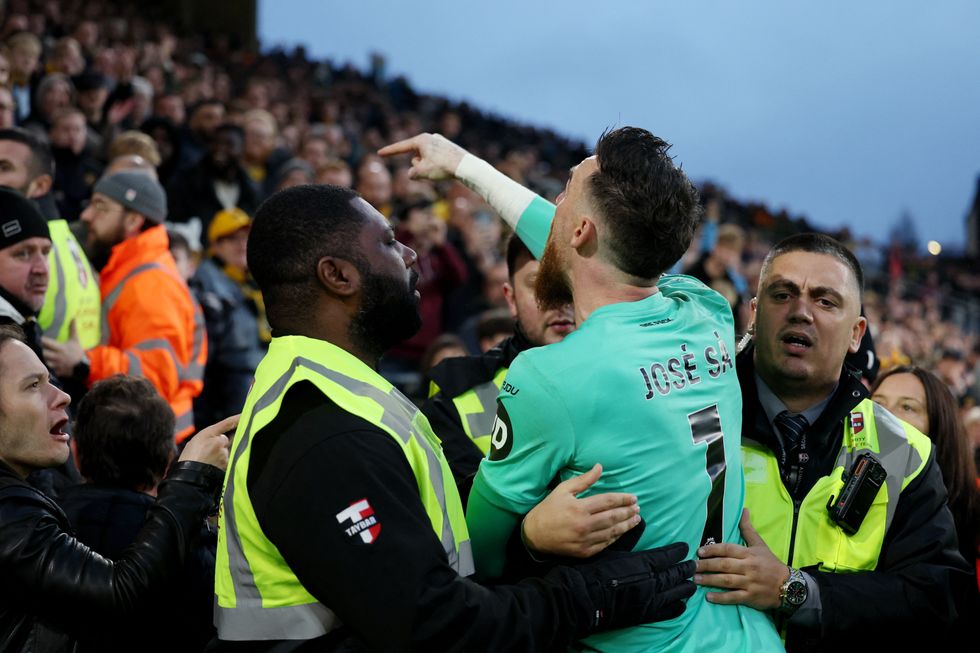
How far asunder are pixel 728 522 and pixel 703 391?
37cm

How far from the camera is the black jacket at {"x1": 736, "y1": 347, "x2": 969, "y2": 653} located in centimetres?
264

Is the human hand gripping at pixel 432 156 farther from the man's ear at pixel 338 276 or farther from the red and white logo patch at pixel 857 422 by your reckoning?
the red and white logo patch at pixel 857 422

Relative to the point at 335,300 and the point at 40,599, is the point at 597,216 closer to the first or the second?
the point at 335,300

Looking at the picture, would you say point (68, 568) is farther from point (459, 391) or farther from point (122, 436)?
point (459, 391)

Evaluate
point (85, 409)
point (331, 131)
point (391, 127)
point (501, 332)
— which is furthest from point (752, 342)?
point (391, 127)

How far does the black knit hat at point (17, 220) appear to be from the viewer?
156 inches

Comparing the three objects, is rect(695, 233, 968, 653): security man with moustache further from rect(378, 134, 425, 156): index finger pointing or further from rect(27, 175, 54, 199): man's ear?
rect(27, 175, 54, 199): man's ear

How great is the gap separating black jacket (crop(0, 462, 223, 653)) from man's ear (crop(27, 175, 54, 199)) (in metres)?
2.56

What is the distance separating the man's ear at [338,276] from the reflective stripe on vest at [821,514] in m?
1.29

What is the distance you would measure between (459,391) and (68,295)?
85.3 inches

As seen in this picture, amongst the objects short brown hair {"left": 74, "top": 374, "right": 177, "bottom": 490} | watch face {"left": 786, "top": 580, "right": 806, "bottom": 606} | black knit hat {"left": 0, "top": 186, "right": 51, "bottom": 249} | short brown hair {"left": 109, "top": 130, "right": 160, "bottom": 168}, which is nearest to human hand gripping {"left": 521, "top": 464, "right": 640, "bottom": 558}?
watch face {"left": 786, "top": 580, "right": 806, "bottom": 606}

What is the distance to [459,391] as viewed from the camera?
137 inches

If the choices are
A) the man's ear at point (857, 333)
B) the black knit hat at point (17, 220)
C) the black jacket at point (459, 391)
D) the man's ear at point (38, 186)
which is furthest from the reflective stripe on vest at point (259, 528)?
the man's ear at point (38, 186)

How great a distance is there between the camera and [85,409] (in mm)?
3191
